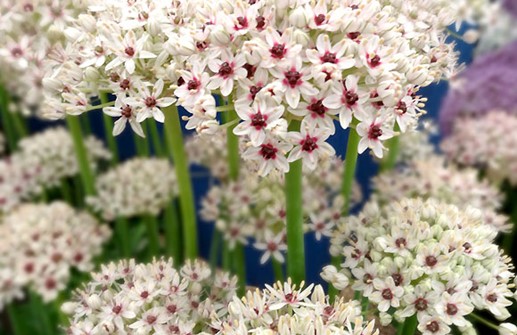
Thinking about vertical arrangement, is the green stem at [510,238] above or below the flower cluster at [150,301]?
below

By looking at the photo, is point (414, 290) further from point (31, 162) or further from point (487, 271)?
point (31, 162)

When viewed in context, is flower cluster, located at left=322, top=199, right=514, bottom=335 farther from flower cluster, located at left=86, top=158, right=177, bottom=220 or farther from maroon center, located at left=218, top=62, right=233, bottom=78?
flower cluster, located at left=86, top=158, right=177, bottom=220

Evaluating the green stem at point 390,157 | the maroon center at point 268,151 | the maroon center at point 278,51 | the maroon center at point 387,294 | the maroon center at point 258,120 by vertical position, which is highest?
the maroon center at point 278,51

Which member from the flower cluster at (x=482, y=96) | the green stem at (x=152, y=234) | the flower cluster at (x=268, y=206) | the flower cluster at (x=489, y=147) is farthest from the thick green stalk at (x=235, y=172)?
the flower cluster at (x=482, y=96)

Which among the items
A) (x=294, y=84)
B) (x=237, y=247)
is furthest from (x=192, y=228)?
(x=294, y=84)

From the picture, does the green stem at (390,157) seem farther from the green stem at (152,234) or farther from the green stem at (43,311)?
the green stem at (43,311)

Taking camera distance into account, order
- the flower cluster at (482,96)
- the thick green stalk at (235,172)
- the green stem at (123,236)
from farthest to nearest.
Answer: the flower cluster at (482,96)
the green stem at (123,236)
the thick green stalk at (235,172)

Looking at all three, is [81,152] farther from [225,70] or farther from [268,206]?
[225,70]

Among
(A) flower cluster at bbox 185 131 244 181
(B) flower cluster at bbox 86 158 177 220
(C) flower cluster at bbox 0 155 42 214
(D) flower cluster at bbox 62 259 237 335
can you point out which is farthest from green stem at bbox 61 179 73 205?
(D) flower cluster at bbox 62 259 237 335

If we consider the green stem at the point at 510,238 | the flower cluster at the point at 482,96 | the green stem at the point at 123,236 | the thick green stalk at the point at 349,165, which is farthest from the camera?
the flower cluster at the point at 482,96

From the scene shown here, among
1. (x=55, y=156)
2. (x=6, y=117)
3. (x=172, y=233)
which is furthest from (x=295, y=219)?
(x=6, y=117)
